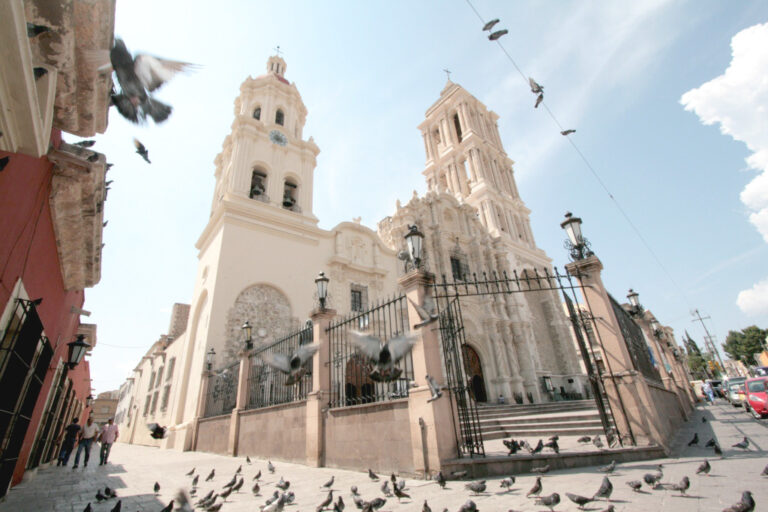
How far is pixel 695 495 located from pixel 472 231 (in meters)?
20.0

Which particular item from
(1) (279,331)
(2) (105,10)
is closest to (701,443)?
(2) (105,10)

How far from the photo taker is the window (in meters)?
16.5

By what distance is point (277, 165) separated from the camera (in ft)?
57.9

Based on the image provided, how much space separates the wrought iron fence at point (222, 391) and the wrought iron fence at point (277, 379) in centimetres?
127

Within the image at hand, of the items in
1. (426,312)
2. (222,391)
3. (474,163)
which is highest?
(474,163)

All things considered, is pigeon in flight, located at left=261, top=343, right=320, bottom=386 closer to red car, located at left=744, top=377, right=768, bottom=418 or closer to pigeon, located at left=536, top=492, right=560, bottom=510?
pigeon, located at left=536, top=492, right=560, bottom=510

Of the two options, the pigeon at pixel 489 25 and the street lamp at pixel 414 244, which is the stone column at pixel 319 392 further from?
the pigeon at pixel 489 25

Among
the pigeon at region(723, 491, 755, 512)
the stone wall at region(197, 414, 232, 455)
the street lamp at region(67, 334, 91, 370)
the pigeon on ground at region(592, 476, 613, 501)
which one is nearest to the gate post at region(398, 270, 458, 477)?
the pigeon on ground at region(592, 476, 613, 501)

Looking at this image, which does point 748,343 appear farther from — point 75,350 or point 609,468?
point 75,350

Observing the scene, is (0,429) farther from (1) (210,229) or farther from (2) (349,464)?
(1) (210,229)

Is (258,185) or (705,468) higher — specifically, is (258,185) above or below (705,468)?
above

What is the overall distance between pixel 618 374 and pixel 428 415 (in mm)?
3464

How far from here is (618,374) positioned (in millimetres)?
5867

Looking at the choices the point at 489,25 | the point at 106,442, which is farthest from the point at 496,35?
the point at 106,442
